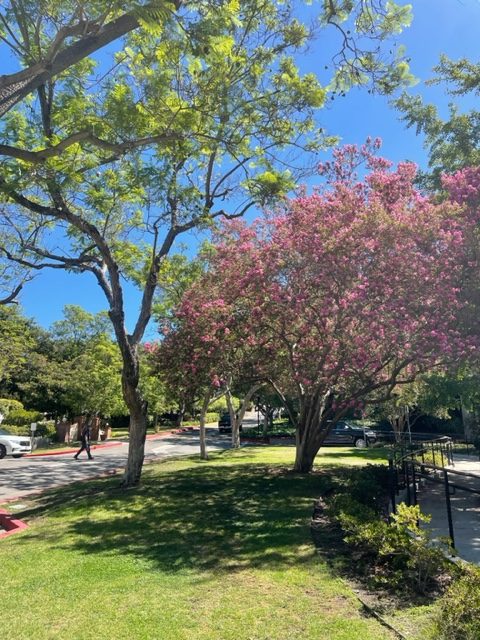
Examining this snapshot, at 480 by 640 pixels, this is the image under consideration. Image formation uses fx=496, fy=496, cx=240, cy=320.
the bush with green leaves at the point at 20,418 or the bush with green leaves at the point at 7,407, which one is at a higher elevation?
the bush with green leaves at the point at 7,407

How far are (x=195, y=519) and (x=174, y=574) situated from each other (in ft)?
9.99

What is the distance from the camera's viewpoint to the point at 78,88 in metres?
8.41

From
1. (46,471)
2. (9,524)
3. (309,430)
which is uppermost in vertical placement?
(309,430)

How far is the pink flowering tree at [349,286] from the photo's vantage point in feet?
31.6

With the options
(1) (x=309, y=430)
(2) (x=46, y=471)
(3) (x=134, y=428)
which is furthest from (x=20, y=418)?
(1) (x=309, y=430)

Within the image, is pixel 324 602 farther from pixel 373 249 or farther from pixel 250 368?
pixel 250 368

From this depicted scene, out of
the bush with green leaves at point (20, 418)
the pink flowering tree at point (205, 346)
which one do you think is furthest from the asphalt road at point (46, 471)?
the bush with green leaves at point (20, 418)

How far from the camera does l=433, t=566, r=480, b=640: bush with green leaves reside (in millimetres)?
3500

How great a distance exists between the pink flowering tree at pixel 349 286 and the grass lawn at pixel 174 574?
3.41m

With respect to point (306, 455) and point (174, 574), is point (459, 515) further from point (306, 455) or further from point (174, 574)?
point (174, 574)

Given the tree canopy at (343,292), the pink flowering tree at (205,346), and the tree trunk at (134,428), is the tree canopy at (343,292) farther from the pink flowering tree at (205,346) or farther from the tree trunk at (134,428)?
the tree trunk at (134,428)

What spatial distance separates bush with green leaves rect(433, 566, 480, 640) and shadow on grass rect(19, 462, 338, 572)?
2.53 meters

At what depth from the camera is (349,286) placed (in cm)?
1081

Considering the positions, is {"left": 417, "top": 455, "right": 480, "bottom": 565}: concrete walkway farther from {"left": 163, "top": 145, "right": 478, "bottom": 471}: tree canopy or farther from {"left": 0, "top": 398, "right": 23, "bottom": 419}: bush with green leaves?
{"left": 0, "top": 398, "right": 23, "bottom": 419}: bush with green leaves
